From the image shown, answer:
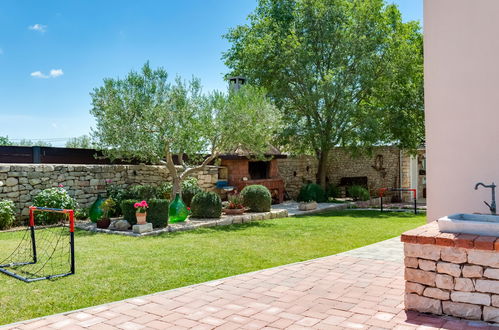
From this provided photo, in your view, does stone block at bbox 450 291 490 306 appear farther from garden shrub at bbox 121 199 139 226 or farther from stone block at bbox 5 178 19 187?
stone block at bbox 5 178 19 187

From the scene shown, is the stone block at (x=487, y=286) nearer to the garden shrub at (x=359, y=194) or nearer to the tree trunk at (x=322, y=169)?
the garden shrub at (x=359, y=194)

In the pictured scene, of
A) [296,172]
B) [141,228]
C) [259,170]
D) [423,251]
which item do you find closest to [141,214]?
[141,228]

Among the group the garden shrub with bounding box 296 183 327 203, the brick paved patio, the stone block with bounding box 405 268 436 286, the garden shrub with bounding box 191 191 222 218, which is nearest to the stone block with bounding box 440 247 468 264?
the stone block with bounding box 405 268 436 286

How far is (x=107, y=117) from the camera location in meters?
11.8

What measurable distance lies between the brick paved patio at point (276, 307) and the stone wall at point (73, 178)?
8.37 meters

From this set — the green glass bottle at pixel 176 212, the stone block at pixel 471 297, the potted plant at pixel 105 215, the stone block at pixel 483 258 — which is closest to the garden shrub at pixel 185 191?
the green glass bottle at pixel 176 212

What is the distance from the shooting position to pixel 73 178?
41.6ft

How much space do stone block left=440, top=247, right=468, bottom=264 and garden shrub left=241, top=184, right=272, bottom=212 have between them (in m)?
9.78

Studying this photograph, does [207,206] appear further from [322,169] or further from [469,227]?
[322,169]

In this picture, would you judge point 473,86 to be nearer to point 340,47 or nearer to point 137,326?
point 137,326

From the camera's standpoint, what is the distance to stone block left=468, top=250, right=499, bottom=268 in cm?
390

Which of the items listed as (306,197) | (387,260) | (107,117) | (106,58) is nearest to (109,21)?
(106,58)

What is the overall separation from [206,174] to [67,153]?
5220 millimetres

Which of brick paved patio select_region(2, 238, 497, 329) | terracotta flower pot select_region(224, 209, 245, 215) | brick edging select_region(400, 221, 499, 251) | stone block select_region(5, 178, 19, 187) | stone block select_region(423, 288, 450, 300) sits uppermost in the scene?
stone block select_region(5, 178, 19, 187)
